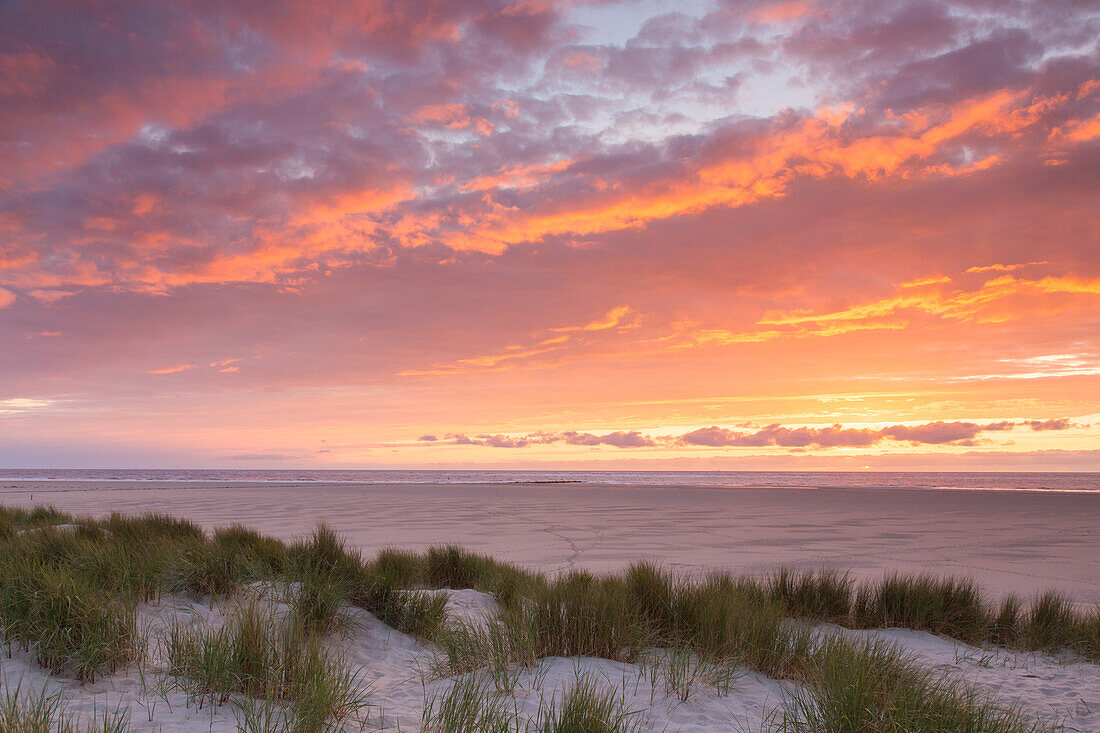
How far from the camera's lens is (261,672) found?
4035 mm

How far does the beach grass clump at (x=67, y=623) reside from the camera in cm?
425

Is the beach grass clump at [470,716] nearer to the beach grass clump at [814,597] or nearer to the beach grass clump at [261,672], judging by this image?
the beach grass clump at [261,672]

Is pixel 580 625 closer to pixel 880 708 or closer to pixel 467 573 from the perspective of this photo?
pixel 880 708

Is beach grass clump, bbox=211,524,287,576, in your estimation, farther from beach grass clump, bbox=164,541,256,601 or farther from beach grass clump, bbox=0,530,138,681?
beach grass clump, bbox=0,530,138,681

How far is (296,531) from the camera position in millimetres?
15875

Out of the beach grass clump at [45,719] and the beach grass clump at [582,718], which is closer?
the beach grass clump at [45,719]

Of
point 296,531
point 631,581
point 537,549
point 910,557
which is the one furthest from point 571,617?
point 296,531

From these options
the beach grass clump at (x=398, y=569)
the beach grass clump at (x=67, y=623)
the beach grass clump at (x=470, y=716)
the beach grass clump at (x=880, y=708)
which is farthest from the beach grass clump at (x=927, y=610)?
the beach grass clump at (x=67, y=623)

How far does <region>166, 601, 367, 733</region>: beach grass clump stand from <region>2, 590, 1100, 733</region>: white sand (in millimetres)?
119

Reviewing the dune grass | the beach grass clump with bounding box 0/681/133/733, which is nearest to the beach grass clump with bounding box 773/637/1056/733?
the dune grass

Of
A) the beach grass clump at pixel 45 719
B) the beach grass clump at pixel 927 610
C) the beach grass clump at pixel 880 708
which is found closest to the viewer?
the beach grass clump at pixel 45 719

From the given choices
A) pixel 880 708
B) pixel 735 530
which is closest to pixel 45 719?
pixel 880 708

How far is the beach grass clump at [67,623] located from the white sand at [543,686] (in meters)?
0.11

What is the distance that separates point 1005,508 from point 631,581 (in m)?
25.1
